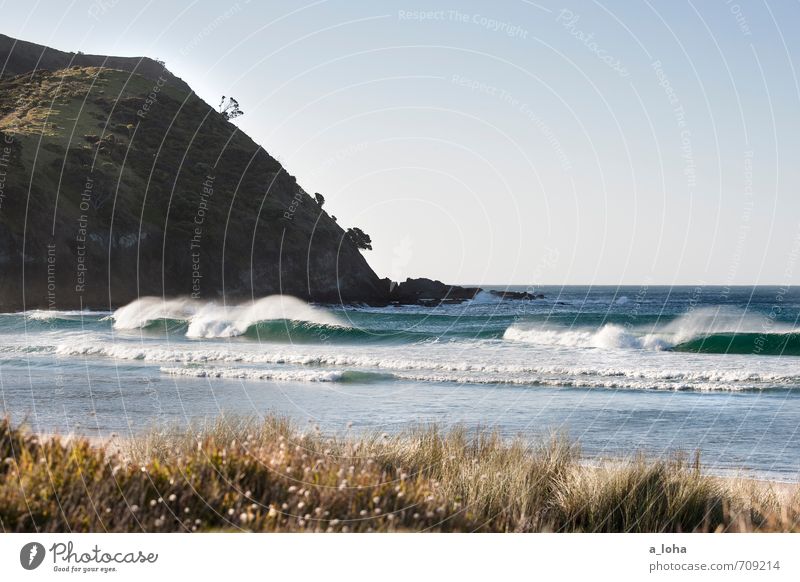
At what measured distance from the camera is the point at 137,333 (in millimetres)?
34250

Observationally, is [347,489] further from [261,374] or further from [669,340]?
[669,340]

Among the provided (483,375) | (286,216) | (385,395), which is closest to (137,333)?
(483,375)

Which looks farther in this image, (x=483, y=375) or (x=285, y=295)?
(x=285, y=295)

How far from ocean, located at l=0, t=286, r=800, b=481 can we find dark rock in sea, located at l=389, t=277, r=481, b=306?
24300 millimetres

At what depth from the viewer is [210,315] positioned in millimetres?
39969

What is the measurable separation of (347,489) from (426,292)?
201 feet

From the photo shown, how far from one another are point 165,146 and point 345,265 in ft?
61.5

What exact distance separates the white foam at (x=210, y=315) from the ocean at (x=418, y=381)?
8.5 inches

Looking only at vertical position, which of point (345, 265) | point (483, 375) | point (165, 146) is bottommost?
point (483, 375)

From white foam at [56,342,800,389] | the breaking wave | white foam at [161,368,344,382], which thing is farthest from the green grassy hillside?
white foam at [161,368,344,382]

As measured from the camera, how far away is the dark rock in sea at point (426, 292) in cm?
6519

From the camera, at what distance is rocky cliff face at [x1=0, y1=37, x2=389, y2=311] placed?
4994 cm
